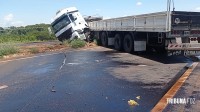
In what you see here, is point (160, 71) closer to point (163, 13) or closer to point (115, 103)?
point (163, 13)

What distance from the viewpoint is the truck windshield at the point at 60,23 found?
25094mm

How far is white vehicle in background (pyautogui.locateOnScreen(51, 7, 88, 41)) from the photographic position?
82.0 ft

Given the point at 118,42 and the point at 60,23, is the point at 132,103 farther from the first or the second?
the point at 60,23

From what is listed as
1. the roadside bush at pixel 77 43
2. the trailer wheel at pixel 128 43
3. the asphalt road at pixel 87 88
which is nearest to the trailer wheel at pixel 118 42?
the trailer wheel at pixel 128 43

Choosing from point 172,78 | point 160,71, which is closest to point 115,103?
point 172,78

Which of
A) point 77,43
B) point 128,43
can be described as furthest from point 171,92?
point 77,43

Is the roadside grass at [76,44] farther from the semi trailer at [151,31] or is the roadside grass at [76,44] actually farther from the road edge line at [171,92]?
the road edge line at [171,92]

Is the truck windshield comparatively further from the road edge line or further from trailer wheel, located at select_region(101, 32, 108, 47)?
the road edge line

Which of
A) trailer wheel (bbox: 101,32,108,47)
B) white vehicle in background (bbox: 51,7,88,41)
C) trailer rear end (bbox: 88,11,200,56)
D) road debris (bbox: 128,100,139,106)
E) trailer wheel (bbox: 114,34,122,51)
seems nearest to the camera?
road debris (bbox: 128,100,139,106)

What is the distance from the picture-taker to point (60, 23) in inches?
1005

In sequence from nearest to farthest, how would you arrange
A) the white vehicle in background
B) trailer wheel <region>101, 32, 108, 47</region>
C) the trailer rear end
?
the trailer rear end → trailer wheel <region>101, 32, 108, 47</region> → the white vehicle in background

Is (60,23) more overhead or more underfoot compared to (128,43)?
more overhead

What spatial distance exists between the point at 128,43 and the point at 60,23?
9.21 metres

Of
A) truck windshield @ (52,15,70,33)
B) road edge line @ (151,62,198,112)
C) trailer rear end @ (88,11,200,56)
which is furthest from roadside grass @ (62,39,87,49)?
road edge line @ (151,62,198,112)
